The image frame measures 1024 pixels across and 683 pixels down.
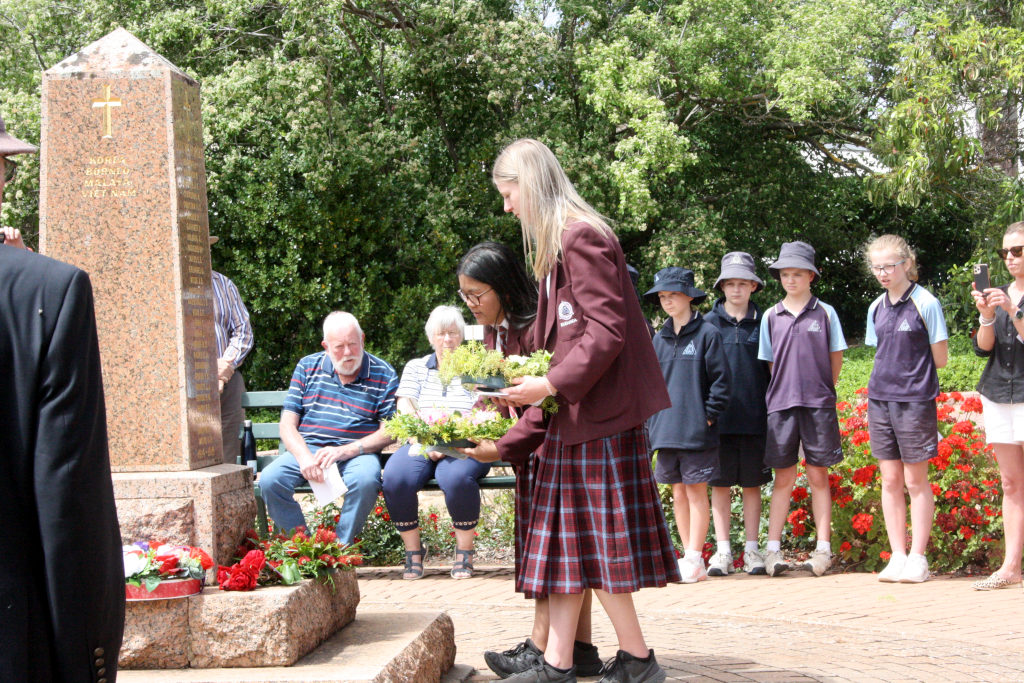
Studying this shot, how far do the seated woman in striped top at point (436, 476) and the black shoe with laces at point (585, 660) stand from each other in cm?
241

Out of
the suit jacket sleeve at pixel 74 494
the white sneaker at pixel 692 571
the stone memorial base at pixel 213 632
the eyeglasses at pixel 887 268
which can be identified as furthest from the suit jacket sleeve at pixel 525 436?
the eyeglasses at pixel 887 268

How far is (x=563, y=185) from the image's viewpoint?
3.95 metres

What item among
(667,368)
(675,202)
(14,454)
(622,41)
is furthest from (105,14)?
(14,454)

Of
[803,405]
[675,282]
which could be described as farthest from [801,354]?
[675,282]

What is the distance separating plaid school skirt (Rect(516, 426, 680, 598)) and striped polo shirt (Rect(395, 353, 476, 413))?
9.48 ft

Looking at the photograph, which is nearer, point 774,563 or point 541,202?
point 541,202

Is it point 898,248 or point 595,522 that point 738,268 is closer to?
point 898,248

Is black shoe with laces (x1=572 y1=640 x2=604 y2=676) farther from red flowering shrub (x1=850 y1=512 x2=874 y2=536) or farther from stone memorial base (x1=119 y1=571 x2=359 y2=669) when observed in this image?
red flowering shrub (x1=850 y1=512 x2=874 y2=536)

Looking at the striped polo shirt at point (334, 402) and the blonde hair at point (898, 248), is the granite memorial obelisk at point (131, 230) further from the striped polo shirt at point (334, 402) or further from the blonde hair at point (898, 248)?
the blonde hair at point (898, 248)

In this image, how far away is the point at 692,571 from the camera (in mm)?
6477

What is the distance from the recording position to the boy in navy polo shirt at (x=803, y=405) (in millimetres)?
6535

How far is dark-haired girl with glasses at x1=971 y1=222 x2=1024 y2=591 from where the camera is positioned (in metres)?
5.86

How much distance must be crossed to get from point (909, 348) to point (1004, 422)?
2.26 ft

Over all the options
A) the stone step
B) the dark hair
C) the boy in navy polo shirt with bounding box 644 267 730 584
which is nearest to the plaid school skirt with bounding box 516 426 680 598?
the stone step
